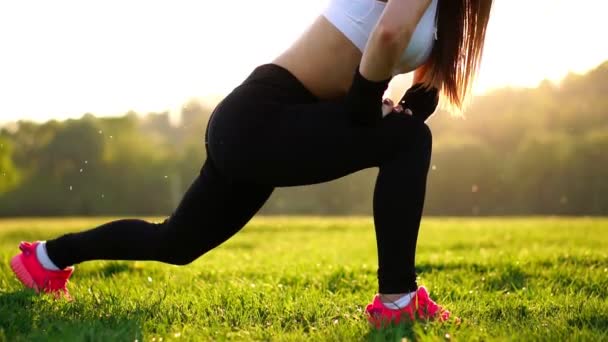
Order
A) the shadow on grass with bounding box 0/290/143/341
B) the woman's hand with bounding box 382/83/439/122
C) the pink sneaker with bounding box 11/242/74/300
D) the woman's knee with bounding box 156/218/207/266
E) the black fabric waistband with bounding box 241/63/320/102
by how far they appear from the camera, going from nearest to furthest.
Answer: the shadow on grass with bounding box 0/290/143/341 < the black fabric waistband with bounding box 241/63/320/102 < the woman's hand with bounding box 382/83/439/122 < the woman's knee with bounding box 156/218/207/266 < the pink sneaker with bounding box 11/242/74/300

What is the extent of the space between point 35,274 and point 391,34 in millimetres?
2355

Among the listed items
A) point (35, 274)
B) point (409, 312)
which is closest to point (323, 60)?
point (409, 312)

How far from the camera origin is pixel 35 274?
12.5 ft

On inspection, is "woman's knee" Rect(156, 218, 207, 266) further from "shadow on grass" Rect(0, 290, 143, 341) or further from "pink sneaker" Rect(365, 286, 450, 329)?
"pink sneaker" Rect(365, 286, 450, 329)

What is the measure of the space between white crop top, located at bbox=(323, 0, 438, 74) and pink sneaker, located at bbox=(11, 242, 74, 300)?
203 cm

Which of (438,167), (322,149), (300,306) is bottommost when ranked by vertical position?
(438,167)

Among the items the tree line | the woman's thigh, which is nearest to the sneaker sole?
the woman's thigh

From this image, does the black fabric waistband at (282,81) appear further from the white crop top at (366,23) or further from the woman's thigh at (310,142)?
the white crop top at (366,23)

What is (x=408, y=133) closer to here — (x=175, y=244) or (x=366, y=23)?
(x=366, y=23)

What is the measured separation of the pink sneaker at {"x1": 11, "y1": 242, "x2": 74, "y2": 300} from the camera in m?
3.79

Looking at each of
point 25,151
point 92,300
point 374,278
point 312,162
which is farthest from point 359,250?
point 25,151

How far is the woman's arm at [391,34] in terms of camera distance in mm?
2496

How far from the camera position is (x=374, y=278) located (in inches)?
199

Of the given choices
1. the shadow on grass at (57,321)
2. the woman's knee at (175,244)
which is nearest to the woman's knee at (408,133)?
the woman's knee at (175,244)
